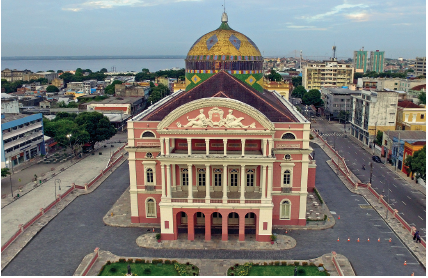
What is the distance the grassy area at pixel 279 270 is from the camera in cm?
3334

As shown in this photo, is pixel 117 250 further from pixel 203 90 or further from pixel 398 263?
pixel 398 263

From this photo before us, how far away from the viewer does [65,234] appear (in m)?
40.5

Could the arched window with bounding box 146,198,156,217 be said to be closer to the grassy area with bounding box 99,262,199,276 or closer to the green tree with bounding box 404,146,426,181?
the grassy area with bounding box 99,262,199,276

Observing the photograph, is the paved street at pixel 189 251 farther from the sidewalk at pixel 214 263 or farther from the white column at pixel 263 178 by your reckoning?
the white column at pixel 263 178

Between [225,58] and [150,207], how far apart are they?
24.5 m

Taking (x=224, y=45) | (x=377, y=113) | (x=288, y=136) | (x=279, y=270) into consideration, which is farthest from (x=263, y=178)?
(x=377, y=113)

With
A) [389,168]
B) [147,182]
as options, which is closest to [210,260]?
[147,182]

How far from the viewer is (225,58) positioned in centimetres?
5456

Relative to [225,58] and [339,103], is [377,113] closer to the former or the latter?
[339,103]

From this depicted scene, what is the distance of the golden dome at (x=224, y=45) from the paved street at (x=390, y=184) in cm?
2661

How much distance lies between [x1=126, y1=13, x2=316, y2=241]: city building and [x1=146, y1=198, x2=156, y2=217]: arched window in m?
0.12

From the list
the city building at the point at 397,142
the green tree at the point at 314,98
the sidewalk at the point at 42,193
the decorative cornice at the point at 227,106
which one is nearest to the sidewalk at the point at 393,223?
the city building at the point at 397,142

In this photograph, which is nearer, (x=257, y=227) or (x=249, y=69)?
(x=257, y=227)

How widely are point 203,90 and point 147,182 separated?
12455mm
